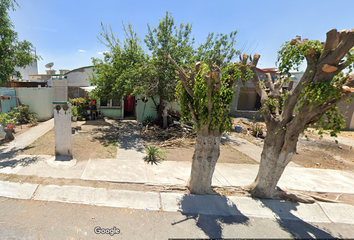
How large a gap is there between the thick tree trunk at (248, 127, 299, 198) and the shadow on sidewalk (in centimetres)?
689

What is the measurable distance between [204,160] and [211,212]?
119cm

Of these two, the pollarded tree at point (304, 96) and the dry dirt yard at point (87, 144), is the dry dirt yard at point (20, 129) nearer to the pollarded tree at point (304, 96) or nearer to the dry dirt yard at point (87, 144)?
the dry dirt yard at point (87, 144)

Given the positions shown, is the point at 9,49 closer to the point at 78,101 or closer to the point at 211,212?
the point at 78,101

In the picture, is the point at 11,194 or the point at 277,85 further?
the point at 277,85

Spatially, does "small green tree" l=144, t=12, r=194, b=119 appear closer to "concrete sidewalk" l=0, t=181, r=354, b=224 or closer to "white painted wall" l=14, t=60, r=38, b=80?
"concrete sidewalk" l=0, t=181, r=354, b=224

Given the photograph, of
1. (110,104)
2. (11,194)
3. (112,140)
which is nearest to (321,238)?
(11,194)

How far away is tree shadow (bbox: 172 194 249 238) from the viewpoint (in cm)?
356

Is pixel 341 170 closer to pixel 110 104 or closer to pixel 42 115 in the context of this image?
pixel 110 104

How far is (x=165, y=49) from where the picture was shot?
29.6 feet

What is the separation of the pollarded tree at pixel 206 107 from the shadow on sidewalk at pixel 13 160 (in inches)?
203

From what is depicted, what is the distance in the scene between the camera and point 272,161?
14.0 feet

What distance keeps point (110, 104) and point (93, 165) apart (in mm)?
8568

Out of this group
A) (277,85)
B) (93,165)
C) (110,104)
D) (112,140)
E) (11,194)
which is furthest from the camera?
(110,104)

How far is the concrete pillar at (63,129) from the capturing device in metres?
5.75
